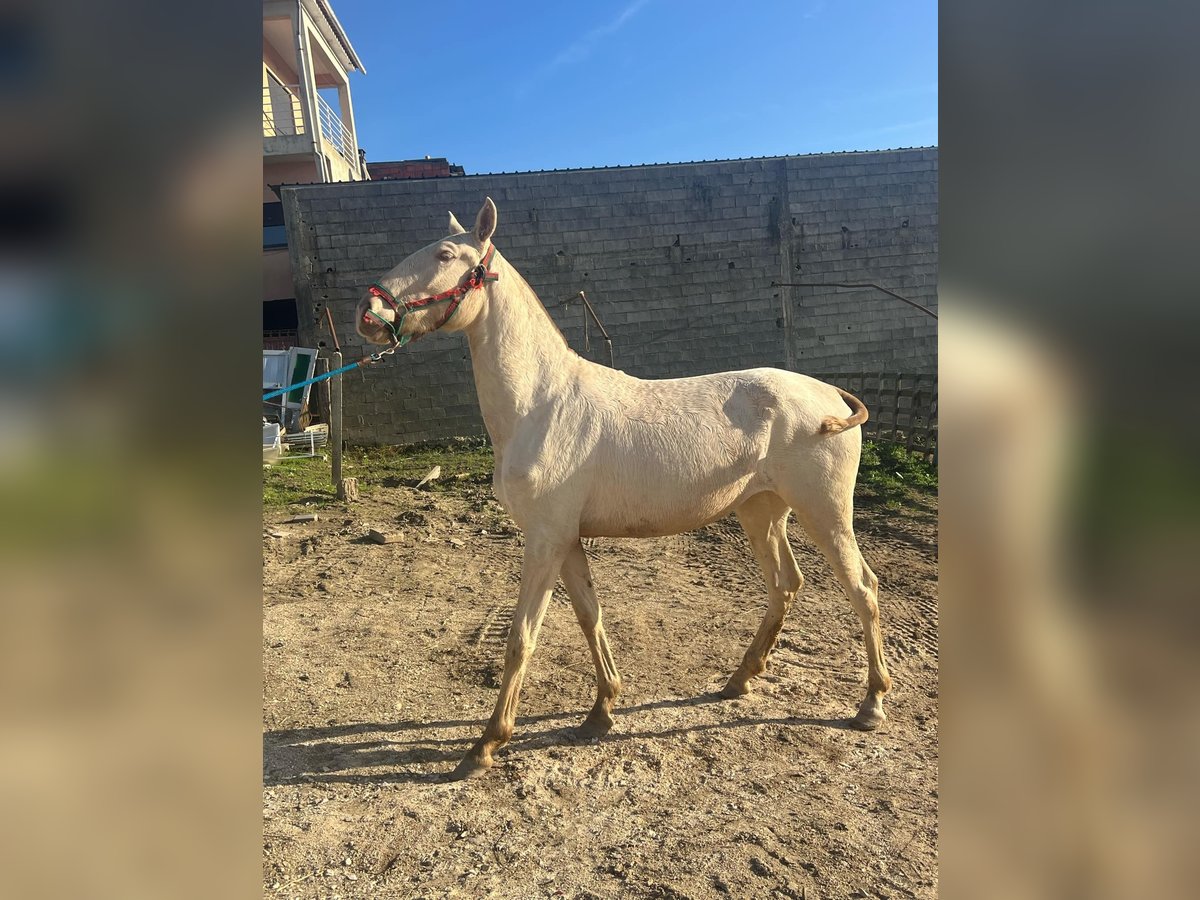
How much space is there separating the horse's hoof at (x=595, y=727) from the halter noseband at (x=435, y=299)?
1.80 meters

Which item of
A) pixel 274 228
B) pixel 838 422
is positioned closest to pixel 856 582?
pixel 838 422

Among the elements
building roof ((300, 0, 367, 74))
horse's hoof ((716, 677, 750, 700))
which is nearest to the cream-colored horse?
horse's hoof ((716, 677, 750, 700))

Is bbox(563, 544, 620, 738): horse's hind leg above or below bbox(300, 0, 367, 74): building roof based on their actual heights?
below

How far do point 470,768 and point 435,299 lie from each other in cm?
186

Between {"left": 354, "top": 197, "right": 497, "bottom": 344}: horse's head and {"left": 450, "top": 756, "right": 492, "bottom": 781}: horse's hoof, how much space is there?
1684mm

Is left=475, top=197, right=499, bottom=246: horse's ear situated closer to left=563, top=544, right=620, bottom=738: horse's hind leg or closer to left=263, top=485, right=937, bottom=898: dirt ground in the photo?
left=563, top=544, right=620, bottom=738: horse's hind leg

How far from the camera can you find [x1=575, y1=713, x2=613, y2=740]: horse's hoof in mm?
2986

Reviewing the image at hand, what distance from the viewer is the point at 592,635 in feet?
9.95

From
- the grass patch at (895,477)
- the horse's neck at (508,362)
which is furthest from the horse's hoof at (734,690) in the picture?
the grass patch at (895,477)

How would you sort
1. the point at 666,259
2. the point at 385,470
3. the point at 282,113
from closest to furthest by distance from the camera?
the point at 385,470
the point at 666,259
the point at 282,113
